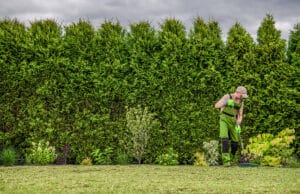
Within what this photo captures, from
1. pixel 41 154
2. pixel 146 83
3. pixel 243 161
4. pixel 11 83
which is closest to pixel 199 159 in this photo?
pixel 243 161

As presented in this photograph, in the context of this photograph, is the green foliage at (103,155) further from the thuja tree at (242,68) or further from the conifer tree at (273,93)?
the conifer tree at (273,93)

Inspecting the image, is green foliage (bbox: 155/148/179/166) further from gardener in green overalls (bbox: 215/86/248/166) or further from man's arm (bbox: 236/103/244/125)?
man's arm (bbox: 236/103/244/125)

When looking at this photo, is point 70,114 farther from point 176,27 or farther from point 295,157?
point 295,157

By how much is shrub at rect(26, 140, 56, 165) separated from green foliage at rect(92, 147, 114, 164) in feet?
4.04

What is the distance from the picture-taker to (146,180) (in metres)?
11.1

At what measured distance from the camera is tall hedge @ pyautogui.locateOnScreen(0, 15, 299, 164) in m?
16.2

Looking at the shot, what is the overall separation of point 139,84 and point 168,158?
2362mm

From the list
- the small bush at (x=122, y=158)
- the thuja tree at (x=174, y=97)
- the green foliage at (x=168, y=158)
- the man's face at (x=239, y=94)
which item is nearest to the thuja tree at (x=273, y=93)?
the man's face at (x=239, y=94)

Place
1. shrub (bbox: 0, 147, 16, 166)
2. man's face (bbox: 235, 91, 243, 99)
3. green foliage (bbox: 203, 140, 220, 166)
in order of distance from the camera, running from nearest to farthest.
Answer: man's face (bbox: 235, 91, 243, 99)
shrub (bbox: 0, 147, 16, 166)
green foliage (bbox: 203, 140, 220, 166)

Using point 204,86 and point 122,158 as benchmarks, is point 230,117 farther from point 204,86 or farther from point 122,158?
point 122,158

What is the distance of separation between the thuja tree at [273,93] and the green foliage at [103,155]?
171 inches

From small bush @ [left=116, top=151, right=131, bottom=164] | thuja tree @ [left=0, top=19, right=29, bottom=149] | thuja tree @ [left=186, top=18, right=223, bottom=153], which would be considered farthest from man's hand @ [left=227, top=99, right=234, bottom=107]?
thuja tree @ [left=0, top=19, right=29, bottom=149]

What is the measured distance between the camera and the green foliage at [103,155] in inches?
636

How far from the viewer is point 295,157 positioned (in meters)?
16.2
